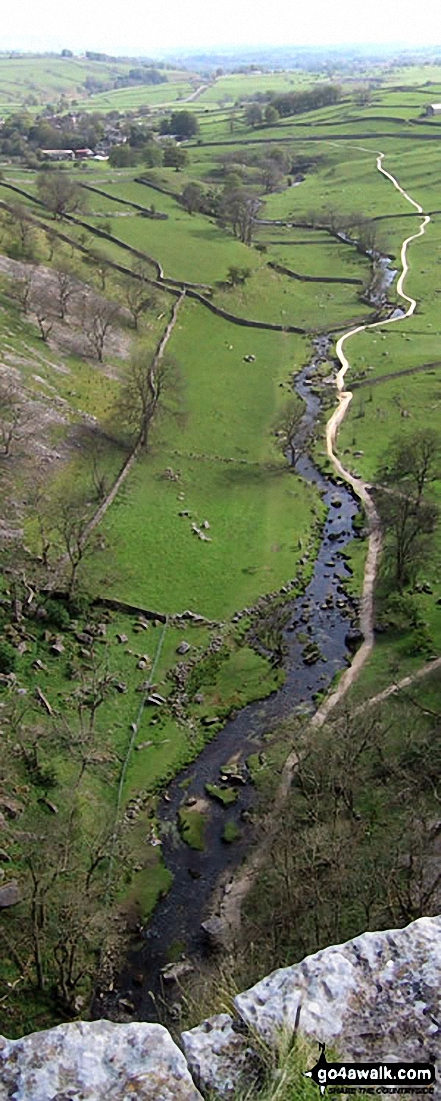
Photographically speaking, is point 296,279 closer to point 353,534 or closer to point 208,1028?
point 353,534

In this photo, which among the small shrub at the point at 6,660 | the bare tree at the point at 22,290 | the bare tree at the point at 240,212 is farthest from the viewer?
the bare tree at the point at 240,212

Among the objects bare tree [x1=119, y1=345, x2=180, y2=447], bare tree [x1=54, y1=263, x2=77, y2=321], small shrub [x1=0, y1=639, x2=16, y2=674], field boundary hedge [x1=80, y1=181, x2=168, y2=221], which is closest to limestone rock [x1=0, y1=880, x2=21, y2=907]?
small shrub [x1=0, y1=639, x2=16, y2=674]

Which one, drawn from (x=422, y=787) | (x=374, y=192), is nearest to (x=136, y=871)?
(x=422, y=787)

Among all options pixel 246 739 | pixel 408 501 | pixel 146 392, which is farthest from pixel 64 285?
pixel 246 739

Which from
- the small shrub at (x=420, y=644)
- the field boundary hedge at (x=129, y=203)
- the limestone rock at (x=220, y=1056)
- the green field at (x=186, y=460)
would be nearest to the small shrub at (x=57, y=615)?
the green field at (x=186, y=460)

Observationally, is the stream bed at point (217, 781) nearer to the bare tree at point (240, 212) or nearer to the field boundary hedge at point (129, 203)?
the bare tree at point (240, 212)
